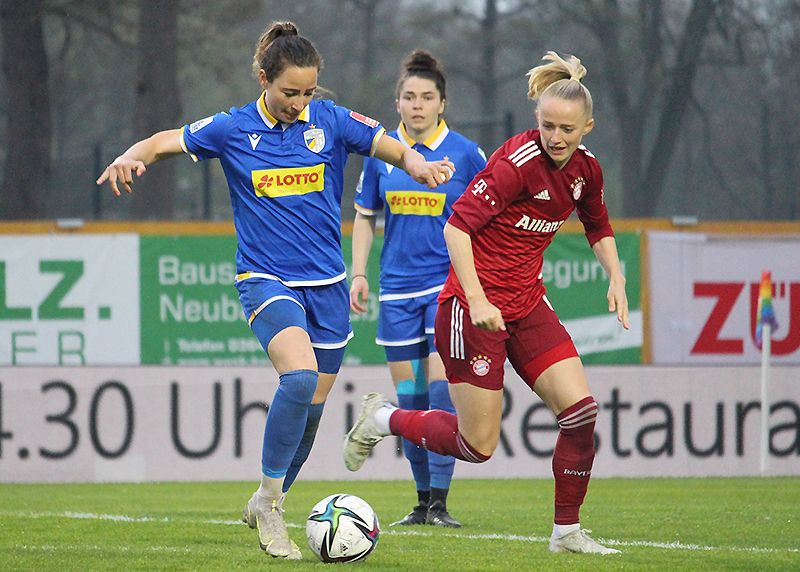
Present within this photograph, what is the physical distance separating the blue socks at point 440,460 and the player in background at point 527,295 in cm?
150

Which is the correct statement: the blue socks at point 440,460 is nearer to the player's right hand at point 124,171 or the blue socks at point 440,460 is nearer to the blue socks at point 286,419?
the blue socks at point 286,419

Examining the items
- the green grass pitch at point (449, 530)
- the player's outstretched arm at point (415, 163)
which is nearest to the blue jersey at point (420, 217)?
the green grass pitch at point (449, 530)

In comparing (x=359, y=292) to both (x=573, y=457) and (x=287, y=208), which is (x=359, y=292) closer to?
(x=287, y=208)

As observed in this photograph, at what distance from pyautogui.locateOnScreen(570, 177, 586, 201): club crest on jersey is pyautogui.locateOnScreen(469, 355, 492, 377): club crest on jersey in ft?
2.60

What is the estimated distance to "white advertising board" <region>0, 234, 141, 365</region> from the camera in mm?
14188

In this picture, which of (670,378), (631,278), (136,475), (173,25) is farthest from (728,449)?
(173,25)

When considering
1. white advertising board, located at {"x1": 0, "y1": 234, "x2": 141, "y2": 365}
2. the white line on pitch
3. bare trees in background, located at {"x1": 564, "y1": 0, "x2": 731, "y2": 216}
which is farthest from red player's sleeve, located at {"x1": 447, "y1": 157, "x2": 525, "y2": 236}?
bare trees in background, located at {"x1": 564, "y1": 0, "x2": 731, "y2": 216}

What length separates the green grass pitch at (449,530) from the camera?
6023 mm

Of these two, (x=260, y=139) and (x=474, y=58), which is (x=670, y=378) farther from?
(x=474, y=58)

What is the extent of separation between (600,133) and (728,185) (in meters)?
1.79

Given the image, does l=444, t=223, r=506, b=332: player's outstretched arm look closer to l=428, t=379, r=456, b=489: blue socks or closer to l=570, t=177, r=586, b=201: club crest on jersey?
l=570, t=177, r=586, b=201: club crest on jersey

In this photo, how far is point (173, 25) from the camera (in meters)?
18.1

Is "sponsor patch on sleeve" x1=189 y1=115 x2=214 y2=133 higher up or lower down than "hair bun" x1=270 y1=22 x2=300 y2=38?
lower down

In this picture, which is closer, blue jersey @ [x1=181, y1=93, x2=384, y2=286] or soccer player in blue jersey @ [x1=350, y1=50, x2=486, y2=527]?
blue jersey @ [x1=181, y1=93, x2=384, y2=286]
